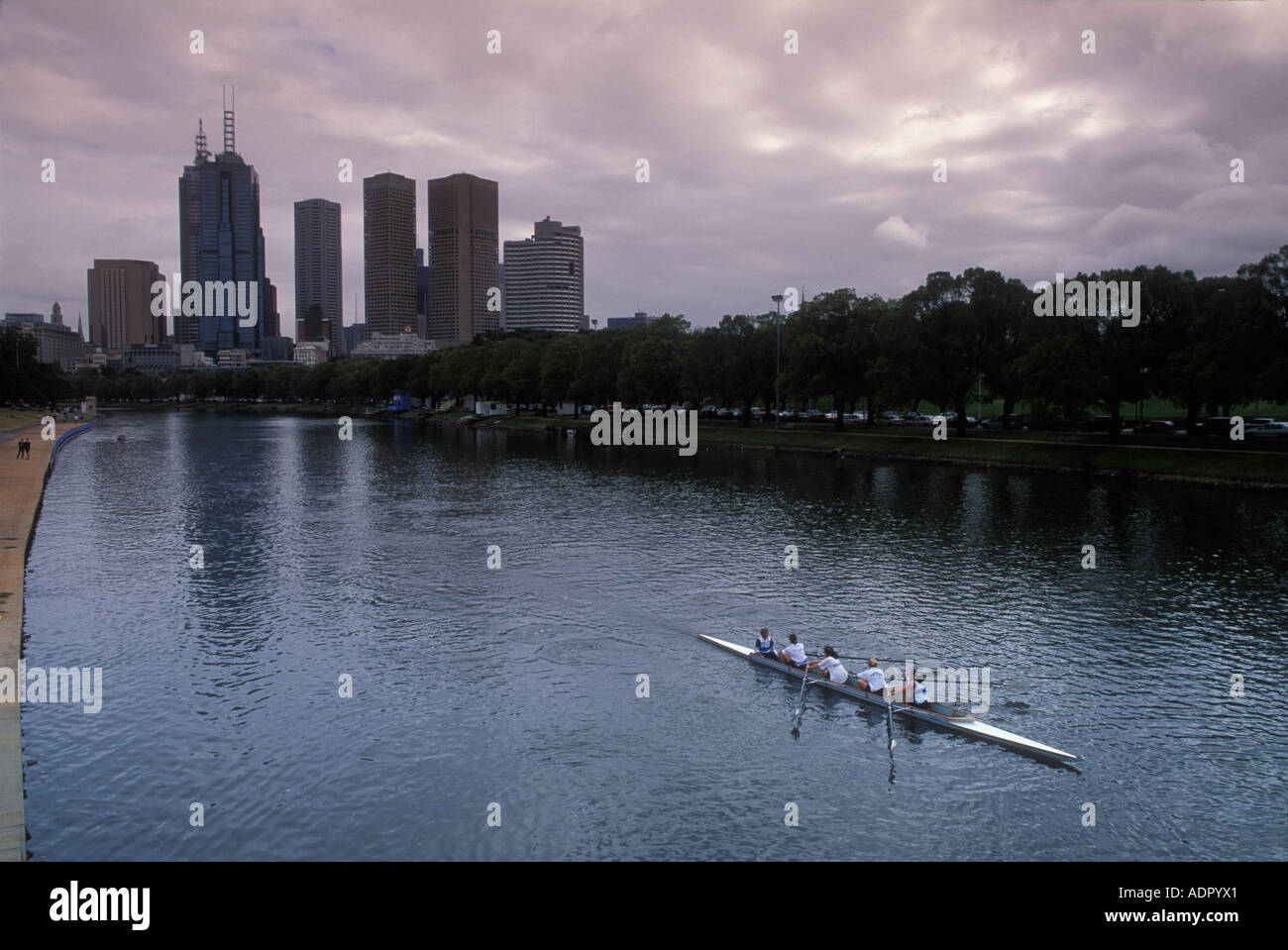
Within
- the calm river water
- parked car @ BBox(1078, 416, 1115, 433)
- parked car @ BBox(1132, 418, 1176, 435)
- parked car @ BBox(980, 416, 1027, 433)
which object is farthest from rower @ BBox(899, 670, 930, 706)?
parked car @ BBox(980, 416, 1027, 433)

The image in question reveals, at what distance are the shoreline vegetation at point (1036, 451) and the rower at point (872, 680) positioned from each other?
62.0 meters

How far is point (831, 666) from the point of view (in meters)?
30.5

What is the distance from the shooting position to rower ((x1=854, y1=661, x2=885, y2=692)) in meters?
29.0

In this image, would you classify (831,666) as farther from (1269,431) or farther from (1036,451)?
(1269,431)

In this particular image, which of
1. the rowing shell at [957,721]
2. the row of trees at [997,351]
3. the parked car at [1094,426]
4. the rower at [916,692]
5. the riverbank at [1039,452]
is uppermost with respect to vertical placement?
the row of trees at [997,351]

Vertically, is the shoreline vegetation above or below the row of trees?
below

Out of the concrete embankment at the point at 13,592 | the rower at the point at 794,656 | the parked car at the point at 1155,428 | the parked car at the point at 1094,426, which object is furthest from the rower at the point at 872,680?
the parked car at the point at 1094,426

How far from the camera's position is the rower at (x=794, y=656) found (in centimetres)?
3145

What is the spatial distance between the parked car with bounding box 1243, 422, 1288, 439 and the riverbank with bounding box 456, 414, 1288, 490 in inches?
220

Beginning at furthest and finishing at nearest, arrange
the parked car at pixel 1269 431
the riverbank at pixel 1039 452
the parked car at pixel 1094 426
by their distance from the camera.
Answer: the parked car at pixel 1094 426 → the parked car at pixel 1269 431 → the riverbank at pixel 1039 452

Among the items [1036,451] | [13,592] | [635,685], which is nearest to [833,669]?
[635,685]

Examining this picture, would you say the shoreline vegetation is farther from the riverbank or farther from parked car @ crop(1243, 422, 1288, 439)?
parked car @ crop(1243, 422, 1288, 439)

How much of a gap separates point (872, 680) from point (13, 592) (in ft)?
123

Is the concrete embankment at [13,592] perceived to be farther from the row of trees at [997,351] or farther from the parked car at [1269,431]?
the parked car at [1269,431]
